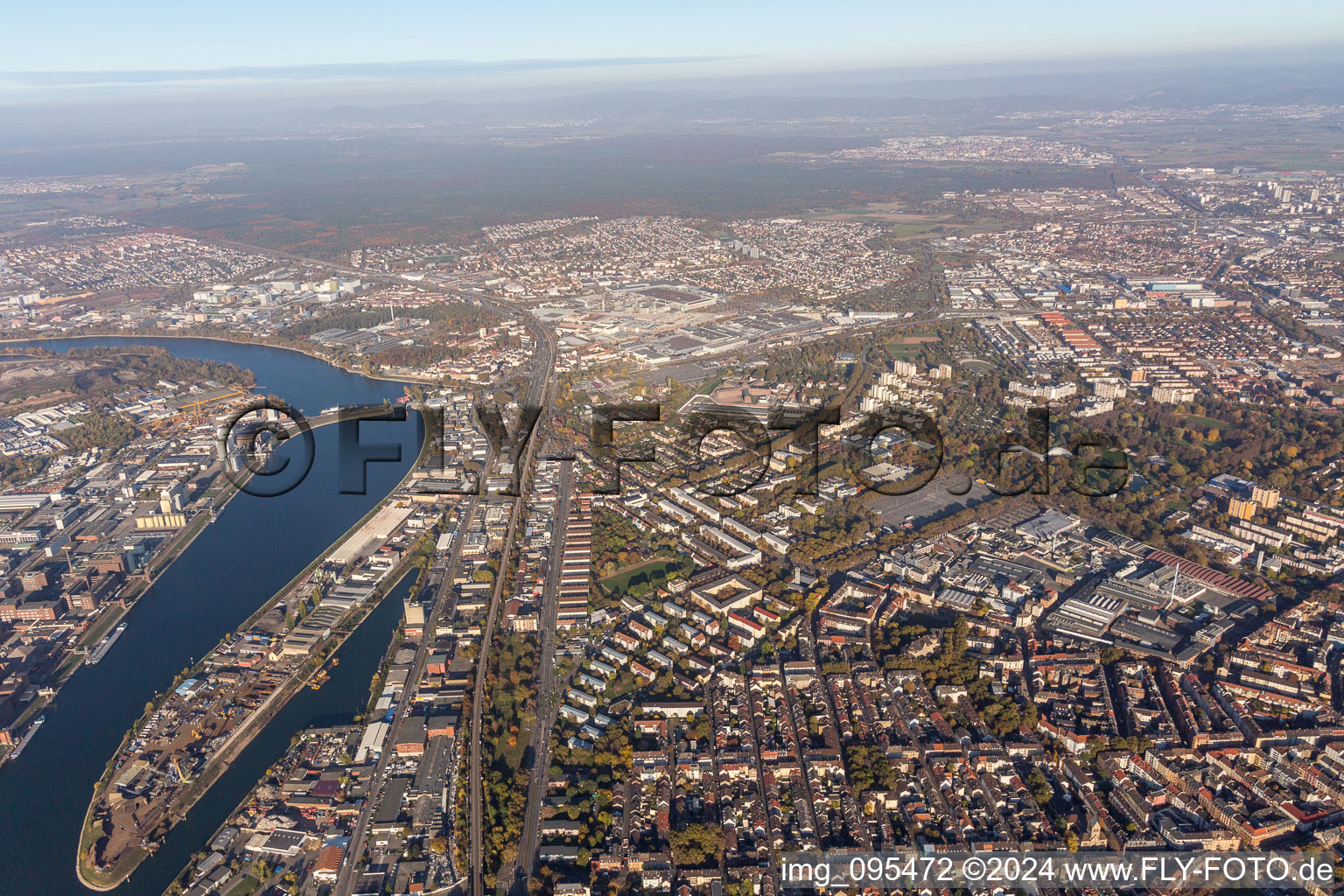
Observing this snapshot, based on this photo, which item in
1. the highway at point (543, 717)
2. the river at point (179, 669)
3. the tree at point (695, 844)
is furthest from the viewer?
the river at point (179, 669)

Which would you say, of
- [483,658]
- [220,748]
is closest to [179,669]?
[220,748]

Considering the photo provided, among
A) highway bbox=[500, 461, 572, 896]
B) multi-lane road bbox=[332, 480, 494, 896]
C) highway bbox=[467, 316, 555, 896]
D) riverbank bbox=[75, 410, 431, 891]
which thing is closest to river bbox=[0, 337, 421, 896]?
riverbank bbox=[75, 410, 431, 891]

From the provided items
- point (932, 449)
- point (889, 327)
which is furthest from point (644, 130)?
point (932, 449)

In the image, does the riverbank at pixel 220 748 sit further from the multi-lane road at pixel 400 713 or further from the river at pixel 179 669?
the multi-lane road at pixel 400 713

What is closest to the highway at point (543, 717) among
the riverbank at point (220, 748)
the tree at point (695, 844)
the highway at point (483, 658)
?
the highway at point (483, 658)

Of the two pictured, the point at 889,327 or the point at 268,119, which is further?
the point at 268,119

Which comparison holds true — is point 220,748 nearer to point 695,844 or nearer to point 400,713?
point 400,713

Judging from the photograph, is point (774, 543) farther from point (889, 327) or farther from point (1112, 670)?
point (889, 327)
